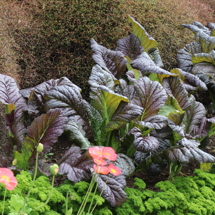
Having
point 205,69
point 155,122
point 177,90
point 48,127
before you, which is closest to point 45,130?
point 48,127

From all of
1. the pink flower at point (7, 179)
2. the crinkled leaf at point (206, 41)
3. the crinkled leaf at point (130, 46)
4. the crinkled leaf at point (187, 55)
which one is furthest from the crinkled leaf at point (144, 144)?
the crinkled leaf at point (206, 41)

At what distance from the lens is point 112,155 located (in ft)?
4.87

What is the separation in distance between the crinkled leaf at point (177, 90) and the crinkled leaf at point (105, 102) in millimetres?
563

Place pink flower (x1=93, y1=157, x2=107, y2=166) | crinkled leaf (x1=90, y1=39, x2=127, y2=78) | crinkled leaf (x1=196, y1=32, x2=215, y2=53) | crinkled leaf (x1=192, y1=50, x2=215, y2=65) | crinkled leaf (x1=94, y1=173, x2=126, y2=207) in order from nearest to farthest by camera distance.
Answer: pink flower (x1=93, y1=157, x2=107, y2=166) < crinkled leaf (x1=94, y1=173, x2=126, y2=207) < crinkled leaf (x1=90, y1=39, x2=127, y2=78) < crinkled leaf (x1=192, y1=50, x2=215, y2=65) < crinkled leaf (x1=196, y1=32, x2=215, y2=53)

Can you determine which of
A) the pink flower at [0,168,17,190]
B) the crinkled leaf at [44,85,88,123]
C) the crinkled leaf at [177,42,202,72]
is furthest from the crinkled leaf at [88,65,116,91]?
the crinkled leaf at [177,42,202,72]

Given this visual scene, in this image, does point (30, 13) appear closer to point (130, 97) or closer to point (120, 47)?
point (120, 47)

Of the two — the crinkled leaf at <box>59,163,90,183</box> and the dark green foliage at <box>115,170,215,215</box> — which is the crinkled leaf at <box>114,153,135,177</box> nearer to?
the dark green foliage at <box>115,170,215,215</box>

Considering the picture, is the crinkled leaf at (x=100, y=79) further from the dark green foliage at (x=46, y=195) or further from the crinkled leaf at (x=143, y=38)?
the crinkled leaf at (x=143, y=38)

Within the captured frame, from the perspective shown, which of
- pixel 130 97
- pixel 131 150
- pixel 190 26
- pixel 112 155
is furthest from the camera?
pixel 190 26

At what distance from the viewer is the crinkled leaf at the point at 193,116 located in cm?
290

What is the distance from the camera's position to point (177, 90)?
9.70 feet

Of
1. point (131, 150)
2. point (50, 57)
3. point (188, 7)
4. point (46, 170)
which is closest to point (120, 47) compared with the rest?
point (50, 57)

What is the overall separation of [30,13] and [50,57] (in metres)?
0.60

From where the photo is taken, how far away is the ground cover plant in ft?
7.44
